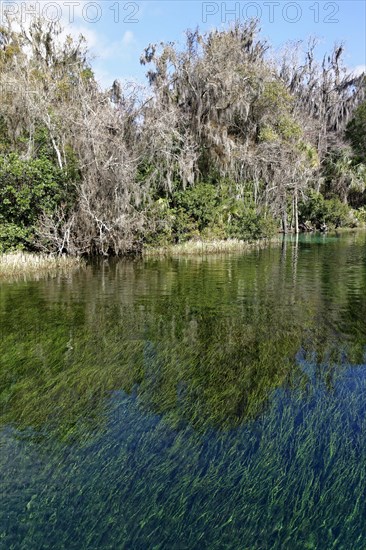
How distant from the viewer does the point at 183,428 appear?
16.8 feet

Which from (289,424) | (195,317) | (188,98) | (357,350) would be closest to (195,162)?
(188,98)

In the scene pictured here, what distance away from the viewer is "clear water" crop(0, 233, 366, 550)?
3572 mm

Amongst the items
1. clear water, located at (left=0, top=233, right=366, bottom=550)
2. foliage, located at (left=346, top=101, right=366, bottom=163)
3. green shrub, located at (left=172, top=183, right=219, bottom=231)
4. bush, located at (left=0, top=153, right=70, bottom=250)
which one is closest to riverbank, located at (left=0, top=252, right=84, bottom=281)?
bush, located at (left=0, top=153, right=70, bottom=250)

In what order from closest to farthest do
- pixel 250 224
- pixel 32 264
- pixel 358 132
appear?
1. pixel 32 264
2. pixel 250 224
3. pixel 358 132

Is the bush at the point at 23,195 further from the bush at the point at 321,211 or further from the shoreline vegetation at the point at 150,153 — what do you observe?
the bush at the point at 321,211

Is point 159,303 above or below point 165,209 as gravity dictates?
below

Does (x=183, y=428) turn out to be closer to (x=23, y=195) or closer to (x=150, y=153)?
(x=23, y=195)

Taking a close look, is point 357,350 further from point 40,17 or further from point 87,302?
point 40,17

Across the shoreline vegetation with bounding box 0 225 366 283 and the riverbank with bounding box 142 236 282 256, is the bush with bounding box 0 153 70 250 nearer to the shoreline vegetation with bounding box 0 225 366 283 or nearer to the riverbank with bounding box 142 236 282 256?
the shoreline vegetation with bounding box 0 225 366 283

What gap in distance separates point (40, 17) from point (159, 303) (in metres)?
28.3

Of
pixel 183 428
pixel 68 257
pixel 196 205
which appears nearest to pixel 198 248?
pixel 196 205

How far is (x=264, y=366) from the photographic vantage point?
6934 millimetres

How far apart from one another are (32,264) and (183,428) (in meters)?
14.6

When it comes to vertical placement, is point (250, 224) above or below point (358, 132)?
below
